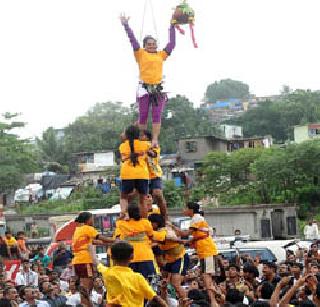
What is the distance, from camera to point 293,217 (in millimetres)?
32094

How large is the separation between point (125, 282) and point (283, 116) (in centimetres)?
5872

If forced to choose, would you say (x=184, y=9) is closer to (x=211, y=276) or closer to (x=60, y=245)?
(x=211, y=276)

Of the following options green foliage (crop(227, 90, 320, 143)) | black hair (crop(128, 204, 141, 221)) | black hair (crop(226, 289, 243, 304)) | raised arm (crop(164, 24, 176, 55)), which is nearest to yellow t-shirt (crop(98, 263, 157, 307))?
black hair (crop(226, 289, 243, 304))

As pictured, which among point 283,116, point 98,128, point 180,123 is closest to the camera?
point 180,123

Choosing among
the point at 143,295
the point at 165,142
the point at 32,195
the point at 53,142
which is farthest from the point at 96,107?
the point at 143,295

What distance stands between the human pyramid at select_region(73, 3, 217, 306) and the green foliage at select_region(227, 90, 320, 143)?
164 feet

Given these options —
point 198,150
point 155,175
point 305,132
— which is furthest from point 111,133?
point 155,175

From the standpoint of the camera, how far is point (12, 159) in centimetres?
4988

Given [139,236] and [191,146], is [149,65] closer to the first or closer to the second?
→ [139,236]

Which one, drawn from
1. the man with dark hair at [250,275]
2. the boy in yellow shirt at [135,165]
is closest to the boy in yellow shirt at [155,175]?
the boy in yellow shirt at [135,165]

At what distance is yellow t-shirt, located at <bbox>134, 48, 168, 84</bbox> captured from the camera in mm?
12133

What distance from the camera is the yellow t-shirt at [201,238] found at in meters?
11.1

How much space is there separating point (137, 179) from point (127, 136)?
24.5 inches

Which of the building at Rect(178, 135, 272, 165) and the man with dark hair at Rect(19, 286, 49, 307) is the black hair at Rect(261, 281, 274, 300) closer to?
the man with dark hair at Rect(19, 286, 49, 307)
